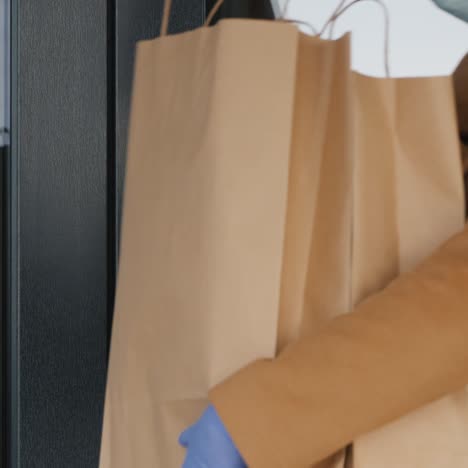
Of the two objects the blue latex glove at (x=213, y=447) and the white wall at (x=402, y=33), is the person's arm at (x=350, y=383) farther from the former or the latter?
the white wall at (x=402, y=33)

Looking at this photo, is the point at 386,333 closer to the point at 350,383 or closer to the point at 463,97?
the point at 350,383

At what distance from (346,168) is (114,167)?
1.53 ft

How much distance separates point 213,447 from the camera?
Answer: 0.52 metres

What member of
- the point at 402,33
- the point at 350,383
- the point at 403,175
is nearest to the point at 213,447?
the point at 350,383

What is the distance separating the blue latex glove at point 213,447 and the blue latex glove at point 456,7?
0.63 m

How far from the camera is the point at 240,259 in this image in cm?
58

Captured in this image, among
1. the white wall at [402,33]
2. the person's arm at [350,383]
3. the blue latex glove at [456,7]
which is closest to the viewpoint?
the person's arm at [350,383]

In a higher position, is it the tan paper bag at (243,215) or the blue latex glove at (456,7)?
the blue latex glove at (456,7)

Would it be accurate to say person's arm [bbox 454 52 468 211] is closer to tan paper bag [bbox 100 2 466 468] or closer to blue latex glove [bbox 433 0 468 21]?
tan paper bag [bbox 100 2 466 468]

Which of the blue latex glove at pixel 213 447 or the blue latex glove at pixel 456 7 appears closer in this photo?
the blue latex glove at pixel 213 447

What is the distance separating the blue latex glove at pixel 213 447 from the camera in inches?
20.6

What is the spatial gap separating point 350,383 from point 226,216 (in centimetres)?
15

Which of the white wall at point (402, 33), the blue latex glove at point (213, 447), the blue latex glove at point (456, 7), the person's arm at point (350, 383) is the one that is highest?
the blue latex glove at point (456, 7)

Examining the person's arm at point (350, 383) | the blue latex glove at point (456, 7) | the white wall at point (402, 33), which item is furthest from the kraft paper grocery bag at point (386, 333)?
the white wall at point (402, 33)
